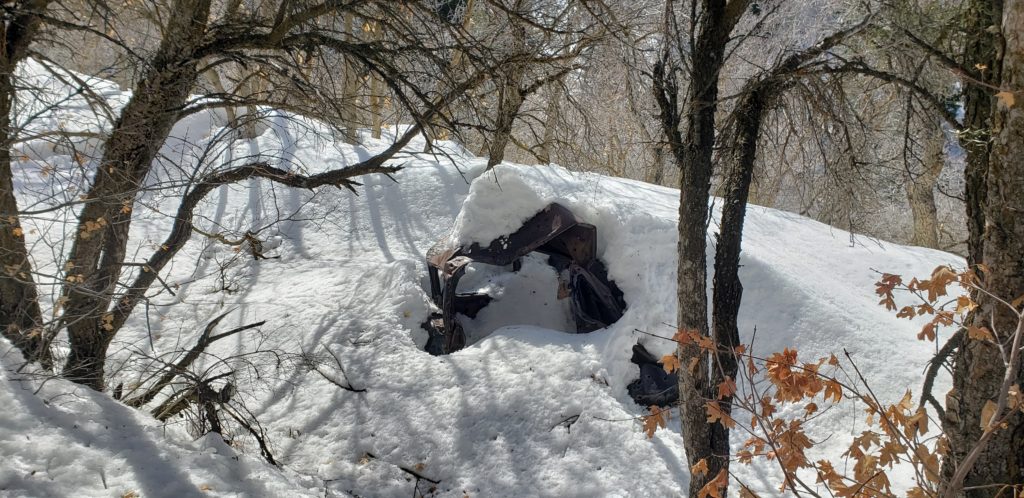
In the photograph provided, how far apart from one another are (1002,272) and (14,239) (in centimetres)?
673

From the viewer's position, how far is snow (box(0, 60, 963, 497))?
3965 millimetres

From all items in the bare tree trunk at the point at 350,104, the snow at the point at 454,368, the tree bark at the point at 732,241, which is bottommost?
the snow at the point at 454,368

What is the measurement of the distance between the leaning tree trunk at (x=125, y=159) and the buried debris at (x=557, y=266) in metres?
3.09

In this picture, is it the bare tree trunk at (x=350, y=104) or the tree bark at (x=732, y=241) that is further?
the bare tree trunk at (x=350, y=104)

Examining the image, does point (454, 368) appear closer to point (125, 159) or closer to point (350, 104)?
point (350, 104)

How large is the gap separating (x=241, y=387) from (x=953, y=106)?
785cm

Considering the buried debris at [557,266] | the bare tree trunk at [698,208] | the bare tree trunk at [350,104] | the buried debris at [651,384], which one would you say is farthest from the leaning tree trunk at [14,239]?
the buried debris at [651,384]

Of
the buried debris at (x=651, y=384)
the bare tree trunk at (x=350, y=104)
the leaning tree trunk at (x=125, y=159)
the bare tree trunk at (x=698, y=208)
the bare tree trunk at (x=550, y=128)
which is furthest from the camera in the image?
the bare tree trunk at (x=550, y=128)

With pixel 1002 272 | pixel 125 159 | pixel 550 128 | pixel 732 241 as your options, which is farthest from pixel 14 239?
pixel 1002 272

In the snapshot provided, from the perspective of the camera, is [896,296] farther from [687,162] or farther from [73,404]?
[73,404]

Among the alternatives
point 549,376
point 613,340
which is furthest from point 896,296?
point 549,376

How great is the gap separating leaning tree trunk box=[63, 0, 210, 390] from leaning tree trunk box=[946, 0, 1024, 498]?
5.12m

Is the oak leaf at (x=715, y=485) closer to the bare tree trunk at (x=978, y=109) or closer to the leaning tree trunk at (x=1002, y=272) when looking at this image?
the leaning tree trunk at (x=1002, y=272)

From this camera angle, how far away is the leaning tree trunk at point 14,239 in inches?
175
